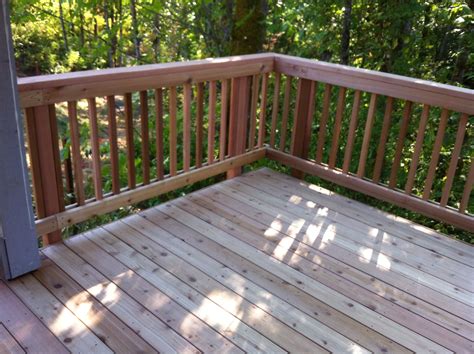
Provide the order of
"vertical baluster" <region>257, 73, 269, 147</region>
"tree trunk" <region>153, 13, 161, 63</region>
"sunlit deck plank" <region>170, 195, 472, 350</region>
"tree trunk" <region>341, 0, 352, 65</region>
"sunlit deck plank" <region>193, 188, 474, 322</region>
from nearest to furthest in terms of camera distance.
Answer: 1. "sunlit deck plank" <region>170, 195, 472, 350</region>
2. "sunlit deck plank" <region>193, 188, 474, 322</region>
3. "vertical baluster" <region>257, 73, 269, 147</region>
4. "tree trunk" <region>341, 0, 352, 65</region>
5. "tree trunk" <region>153, 13, 161, 63</region>

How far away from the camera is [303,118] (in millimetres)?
3504

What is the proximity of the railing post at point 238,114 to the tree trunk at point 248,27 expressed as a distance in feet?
2.62

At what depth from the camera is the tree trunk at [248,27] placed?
12.8 ft

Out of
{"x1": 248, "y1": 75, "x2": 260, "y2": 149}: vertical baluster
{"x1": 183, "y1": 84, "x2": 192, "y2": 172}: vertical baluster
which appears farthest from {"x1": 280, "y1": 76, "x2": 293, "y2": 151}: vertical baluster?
{"x1": 183, "y1": 84, "x2": 192, "y2": 172}: vertical baluster

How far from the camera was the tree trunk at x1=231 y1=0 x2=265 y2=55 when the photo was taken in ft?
12.8

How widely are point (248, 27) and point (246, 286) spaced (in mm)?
2476

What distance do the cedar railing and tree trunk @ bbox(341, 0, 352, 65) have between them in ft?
1.21

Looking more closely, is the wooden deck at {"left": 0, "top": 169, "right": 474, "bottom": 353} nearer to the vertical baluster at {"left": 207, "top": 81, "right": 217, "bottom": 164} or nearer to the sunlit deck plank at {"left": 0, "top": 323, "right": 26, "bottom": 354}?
the sunlit deck plank at {"left": 0, "top": 323, "right": 26, "bottom": 354}

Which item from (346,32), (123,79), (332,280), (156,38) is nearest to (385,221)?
(332,280)

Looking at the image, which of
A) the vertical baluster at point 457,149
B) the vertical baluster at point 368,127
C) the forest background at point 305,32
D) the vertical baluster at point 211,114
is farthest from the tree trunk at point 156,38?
the vertical baluster at point 457,149

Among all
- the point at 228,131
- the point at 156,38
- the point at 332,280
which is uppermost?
the point at 156,38

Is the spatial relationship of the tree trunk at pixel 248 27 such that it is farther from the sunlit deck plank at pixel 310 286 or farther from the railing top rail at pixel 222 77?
the sunlit deck plank at pixel 310 286

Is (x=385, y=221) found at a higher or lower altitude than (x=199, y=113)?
lower

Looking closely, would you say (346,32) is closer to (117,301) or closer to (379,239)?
(379,239)
